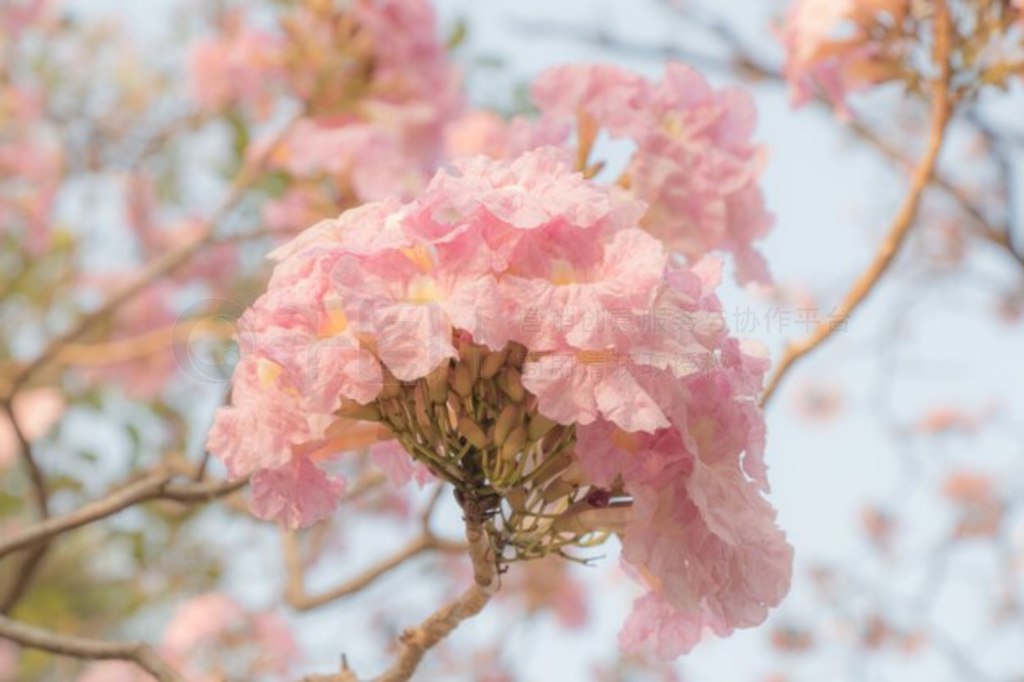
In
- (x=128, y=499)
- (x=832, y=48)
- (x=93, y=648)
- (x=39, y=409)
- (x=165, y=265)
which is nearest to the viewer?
(x=93, y=648)

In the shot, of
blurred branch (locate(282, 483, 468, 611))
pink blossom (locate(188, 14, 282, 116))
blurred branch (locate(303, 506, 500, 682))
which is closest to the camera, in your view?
blurred branch (locate(303, 506, 500, 682))

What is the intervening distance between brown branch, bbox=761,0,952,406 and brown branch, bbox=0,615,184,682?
2.54 feet

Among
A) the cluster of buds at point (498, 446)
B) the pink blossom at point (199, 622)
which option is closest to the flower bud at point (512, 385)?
the cluster of buds at point (498, 446)

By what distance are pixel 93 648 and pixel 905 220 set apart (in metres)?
1.23

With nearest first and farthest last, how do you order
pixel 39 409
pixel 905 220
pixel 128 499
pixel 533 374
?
1. pixel 533 374
2. pixel 128 499
3. pixel 905 220
4. pixel 39 409

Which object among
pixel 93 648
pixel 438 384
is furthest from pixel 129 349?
pixel 438 384

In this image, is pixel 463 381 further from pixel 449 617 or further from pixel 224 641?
pixel 224 641

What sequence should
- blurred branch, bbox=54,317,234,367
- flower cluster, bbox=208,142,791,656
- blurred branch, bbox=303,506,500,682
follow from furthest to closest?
blurred branch, bbox=54,317,234,367, blurred branch, bbox=303,506,500,682, flower cluster, bbox=208,142,791,656

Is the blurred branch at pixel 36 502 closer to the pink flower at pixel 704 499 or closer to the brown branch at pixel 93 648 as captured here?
the brown branch at pixel 93 648

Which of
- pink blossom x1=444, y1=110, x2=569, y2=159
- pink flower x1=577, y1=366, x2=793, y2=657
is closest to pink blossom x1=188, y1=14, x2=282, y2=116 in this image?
pink blossom x1=444, y1=110, x2=569, y2=159

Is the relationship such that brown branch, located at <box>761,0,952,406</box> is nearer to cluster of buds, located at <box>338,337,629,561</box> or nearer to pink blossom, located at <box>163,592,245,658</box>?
cluster of buds, located at <box>338,337,629,561</box>

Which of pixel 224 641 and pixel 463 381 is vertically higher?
pixel 463 381

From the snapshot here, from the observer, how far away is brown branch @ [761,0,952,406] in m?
1.70

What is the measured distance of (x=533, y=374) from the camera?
998 mm
